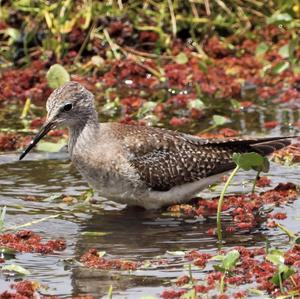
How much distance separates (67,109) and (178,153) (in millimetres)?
1201

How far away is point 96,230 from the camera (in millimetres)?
10500

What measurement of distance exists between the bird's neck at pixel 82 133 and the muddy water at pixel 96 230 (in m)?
0.63

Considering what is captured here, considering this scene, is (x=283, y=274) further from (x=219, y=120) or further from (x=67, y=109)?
(x=219, y=120)

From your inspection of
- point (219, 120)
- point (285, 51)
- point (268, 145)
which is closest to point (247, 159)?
point (268, 145)

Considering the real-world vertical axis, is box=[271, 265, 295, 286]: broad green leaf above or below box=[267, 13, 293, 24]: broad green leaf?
below

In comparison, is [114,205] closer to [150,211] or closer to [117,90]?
[150,211]

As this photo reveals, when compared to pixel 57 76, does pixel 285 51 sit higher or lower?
lower

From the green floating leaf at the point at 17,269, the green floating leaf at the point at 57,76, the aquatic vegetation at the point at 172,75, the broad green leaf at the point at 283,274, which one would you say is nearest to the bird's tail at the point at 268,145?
the aquatic vegetation at the point at 172,75

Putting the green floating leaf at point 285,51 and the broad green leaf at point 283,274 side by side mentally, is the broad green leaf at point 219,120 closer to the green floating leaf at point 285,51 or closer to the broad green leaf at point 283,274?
the green floating leaf at point 285,51

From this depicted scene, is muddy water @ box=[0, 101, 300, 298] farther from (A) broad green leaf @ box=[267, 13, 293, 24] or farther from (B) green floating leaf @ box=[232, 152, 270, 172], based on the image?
(A) broad green leaf @ box=[267, 13, 293, 24]

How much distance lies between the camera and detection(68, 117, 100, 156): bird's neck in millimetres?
11039

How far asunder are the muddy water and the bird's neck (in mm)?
625

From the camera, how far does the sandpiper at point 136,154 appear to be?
428 inches

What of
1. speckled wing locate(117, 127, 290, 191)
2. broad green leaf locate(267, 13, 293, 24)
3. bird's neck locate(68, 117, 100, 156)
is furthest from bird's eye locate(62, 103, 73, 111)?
broad green leaf locate(267, 13, 293, 24)
